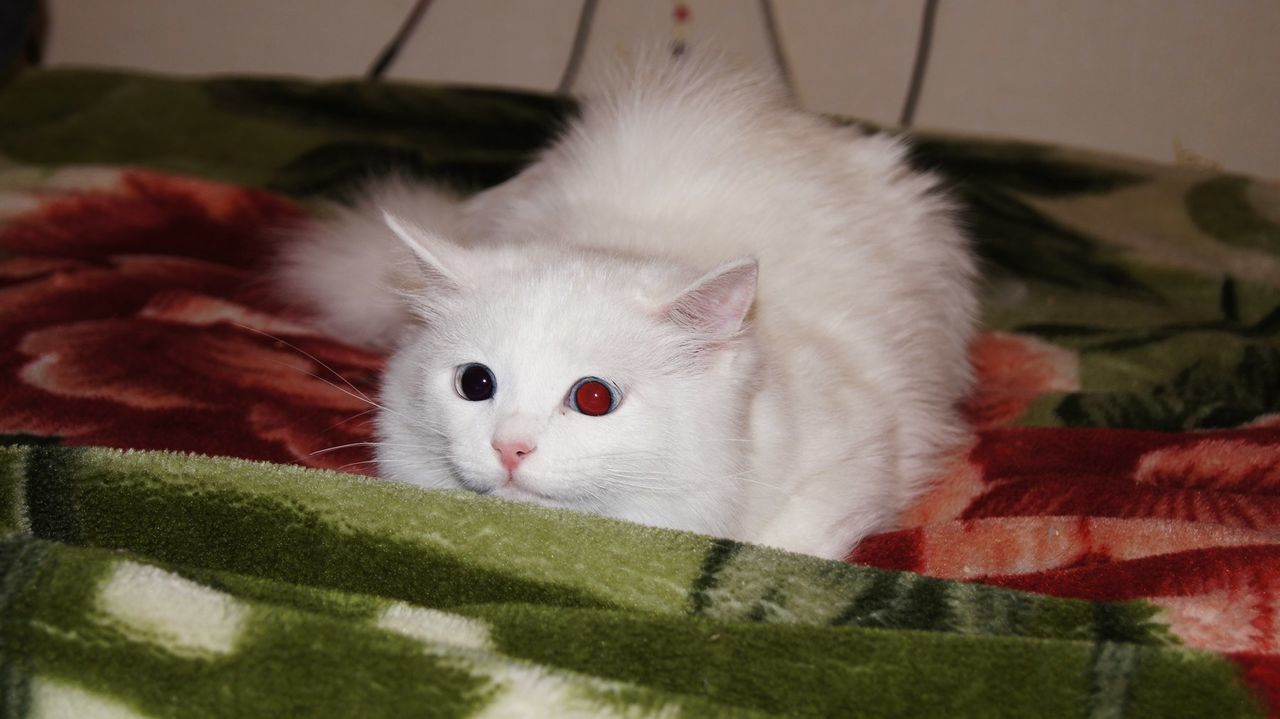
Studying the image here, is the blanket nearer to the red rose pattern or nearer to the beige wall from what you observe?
the red rose pattern

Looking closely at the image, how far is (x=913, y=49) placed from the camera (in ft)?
10.6

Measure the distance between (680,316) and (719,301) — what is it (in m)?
0.05

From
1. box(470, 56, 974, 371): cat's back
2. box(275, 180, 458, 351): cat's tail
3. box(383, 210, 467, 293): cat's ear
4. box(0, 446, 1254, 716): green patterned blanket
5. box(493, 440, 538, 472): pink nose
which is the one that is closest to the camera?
box(0, 446, 1254, 716): green patterned blanket

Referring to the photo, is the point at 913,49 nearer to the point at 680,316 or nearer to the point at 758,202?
the point at 758,202

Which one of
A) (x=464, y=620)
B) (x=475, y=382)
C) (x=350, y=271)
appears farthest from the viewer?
(x=350, y=271)

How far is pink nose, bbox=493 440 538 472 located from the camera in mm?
1104

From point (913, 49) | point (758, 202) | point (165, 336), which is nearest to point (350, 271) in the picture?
point (165, 336)

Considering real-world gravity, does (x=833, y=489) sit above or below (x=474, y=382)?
below

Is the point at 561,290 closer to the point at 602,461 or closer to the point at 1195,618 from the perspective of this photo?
the point at 602,461

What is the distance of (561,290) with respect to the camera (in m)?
1.20

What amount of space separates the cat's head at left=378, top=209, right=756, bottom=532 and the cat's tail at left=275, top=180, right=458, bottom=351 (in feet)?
1.78

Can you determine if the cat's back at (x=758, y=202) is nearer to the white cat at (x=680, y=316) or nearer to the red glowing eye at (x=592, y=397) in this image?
the white cat at (x=680, y=316)

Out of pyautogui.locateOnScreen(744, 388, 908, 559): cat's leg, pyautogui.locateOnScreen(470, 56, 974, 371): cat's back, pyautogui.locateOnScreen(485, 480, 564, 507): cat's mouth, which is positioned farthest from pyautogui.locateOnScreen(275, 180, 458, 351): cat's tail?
pyautogui.locateOnScreen(744, 388, 908, 559): cat's leg

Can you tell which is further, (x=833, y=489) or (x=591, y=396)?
(x=833, y=489)
